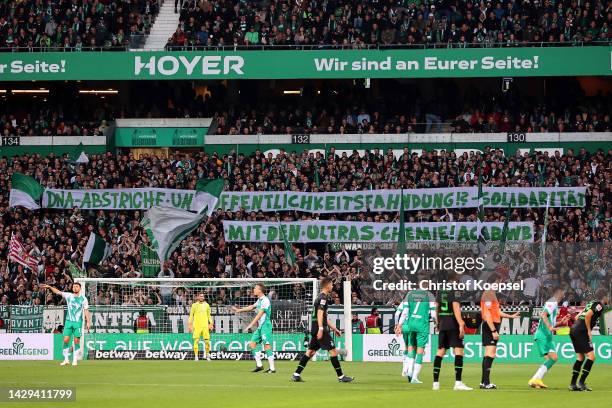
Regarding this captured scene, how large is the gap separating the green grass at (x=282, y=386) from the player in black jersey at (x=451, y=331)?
1.25 feet

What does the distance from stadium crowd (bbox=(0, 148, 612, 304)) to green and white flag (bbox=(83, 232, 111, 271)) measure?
0.89 ft

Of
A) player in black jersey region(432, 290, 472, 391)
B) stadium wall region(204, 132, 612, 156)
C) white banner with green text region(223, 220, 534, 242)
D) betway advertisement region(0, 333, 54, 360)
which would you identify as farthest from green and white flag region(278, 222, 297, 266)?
player in black jersey region(432, 290, 472, 391)

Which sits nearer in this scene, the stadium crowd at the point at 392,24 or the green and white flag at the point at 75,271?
the green and white flag at the point at 75,271

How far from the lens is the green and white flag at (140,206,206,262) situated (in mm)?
40188

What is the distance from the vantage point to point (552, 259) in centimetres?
3297

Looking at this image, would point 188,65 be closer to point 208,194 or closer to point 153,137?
point 153,137

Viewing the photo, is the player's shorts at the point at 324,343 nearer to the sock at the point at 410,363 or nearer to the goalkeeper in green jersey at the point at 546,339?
the sock at the point at 410,363

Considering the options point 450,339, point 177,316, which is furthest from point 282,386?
point 177,316

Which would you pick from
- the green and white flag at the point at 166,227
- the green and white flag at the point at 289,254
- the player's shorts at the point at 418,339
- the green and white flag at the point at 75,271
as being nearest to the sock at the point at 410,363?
the player's shorts at the point at 418,339

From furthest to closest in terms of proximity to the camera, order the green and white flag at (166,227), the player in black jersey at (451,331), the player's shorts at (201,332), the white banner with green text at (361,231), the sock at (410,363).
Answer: the green and white flag at (166,227)
the white banner with green text at (361,231)
the player's shorts at (201,332)
the sock at (410,363)
the player in black jersey at (451,331)

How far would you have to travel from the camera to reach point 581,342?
21.0m

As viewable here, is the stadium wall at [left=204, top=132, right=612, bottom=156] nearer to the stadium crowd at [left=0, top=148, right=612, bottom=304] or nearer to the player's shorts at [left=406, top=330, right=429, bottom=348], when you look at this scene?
the stadium crowd at [left=0, top=148, right=612, bottom=304]

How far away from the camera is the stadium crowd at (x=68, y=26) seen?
4919 cm

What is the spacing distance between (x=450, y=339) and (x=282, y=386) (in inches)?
127
